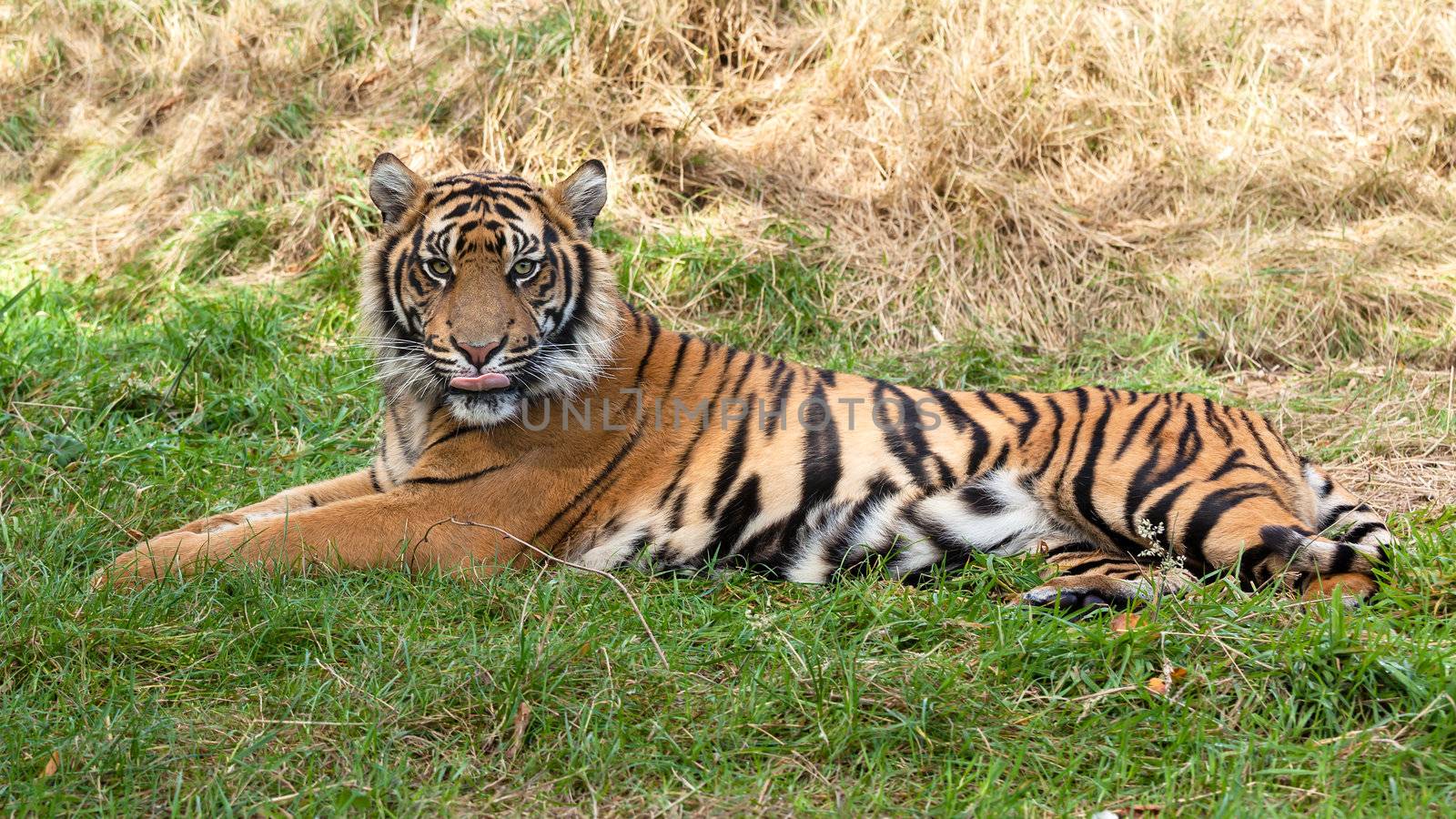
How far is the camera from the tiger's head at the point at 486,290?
3.30m

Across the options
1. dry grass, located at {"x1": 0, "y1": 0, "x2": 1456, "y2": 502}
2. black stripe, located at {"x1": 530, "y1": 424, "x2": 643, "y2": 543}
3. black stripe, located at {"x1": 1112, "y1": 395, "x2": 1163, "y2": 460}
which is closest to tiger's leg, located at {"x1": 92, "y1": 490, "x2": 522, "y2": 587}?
black stripe, located at {"x1": 530, "y1": 424, "x2": 643, "y2": 543}

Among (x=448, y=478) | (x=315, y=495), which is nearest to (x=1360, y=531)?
(x=448, y=478)

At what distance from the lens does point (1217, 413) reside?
137 inches

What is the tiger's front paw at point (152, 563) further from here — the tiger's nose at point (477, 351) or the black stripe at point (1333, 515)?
the black stripe at point (1333, 515)

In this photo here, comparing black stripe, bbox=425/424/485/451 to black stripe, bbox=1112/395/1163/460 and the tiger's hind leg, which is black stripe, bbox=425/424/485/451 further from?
black stripe, bbox=1112/395/1163/460

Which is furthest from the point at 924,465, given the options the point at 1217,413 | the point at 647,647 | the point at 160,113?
the point at 160,113

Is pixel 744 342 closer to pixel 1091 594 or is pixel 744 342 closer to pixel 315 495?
pixel 315 495

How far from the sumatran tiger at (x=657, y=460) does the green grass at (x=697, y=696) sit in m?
0.14

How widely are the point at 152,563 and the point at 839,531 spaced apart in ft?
5.92

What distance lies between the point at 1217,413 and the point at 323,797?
260cm

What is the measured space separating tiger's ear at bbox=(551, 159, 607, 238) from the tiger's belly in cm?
89

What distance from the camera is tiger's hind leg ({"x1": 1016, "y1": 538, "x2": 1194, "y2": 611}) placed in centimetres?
299

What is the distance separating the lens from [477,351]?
3254 mm

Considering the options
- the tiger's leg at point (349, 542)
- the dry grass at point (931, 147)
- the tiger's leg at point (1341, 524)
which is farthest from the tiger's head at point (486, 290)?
the dry grass at point (931, 147)
